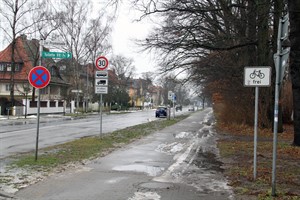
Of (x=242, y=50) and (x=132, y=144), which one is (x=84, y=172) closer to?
(x=132, y=144)

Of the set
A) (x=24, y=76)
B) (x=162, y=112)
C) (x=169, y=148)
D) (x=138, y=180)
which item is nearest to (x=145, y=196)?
(x=138, y=180)

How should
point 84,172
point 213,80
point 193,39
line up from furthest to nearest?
point 213,80 < point 193,39 < point 84,172

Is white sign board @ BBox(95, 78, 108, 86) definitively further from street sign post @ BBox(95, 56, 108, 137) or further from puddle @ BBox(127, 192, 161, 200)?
puddle @ BBox(127, 192, 161, 200)

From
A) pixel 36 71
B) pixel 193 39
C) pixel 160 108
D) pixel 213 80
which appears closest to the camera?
pixel 36 71

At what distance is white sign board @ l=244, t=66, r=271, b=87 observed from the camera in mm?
8508

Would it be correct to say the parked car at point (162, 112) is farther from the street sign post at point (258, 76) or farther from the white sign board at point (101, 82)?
the street sign post at point (258, 76)

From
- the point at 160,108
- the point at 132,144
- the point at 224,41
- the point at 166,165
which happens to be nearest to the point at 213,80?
the point at 224,41

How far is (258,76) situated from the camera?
864cm

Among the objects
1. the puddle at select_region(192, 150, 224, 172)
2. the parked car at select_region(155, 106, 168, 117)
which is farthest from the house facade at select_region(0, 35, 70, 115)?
the puddle at select_region(192, 150, 224, 172)

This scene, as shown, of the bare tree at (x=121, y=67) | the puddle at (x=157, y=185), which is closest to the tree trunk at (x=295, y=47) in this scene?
the puddle at (x=157, y=185)

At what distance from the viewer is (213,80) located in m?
26.1

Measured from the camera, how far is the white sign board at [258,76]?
8508 mm

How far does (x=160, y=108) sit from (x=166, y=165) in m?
43.0

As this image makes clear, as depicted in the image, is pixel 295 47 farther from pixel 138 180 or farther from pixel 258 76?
pixel 138 180
